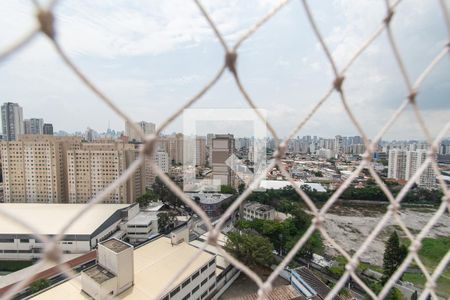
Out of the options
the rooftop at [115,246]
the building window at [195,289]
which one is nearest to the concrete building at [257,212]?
the building window at [195,289]

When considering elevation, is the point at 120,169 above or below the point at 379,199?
above

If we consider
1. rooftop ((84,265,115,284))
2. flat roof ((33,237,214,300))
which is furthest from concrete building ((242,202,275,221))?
rooftop ((84,265,115,284))

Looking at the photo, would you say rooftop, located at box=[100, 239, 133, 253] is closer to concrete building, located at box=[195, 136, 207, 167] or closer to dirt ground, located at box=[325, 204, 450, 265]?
dirt ground, located at box=[325, 204, 450, 265]

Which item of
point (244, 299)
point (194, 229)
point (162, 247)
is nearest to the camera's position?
point (244, 299)

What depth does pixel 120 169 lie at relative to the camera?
6832 mm

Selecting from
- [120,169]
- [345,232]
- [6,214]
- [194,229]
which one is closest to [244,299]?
[194,229]

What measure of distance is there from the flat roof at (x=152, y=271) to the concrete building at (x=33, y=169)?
466 centimetres

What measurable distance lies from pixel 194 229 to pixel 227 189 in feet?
7.18

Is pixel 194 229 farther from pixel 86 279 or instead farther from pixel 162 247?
pixel 86 279

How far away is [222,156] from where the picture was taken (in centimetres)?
765

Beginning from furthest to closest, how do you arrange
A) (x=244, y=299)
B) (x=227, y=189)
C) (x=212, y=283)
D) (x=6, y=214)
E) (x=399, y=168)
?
(x=399, y=168), (x=227, y=189), (x=212, y=283), (x=244, y=299), (x=6, y=214)

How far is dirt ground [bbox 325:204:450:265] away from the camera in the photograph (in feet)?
17.5

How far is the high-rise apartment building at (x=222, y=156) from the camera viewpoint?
299 inches

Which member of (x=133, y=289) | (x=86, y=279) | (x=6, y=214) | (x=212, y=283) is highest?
(x=6, y=214)
